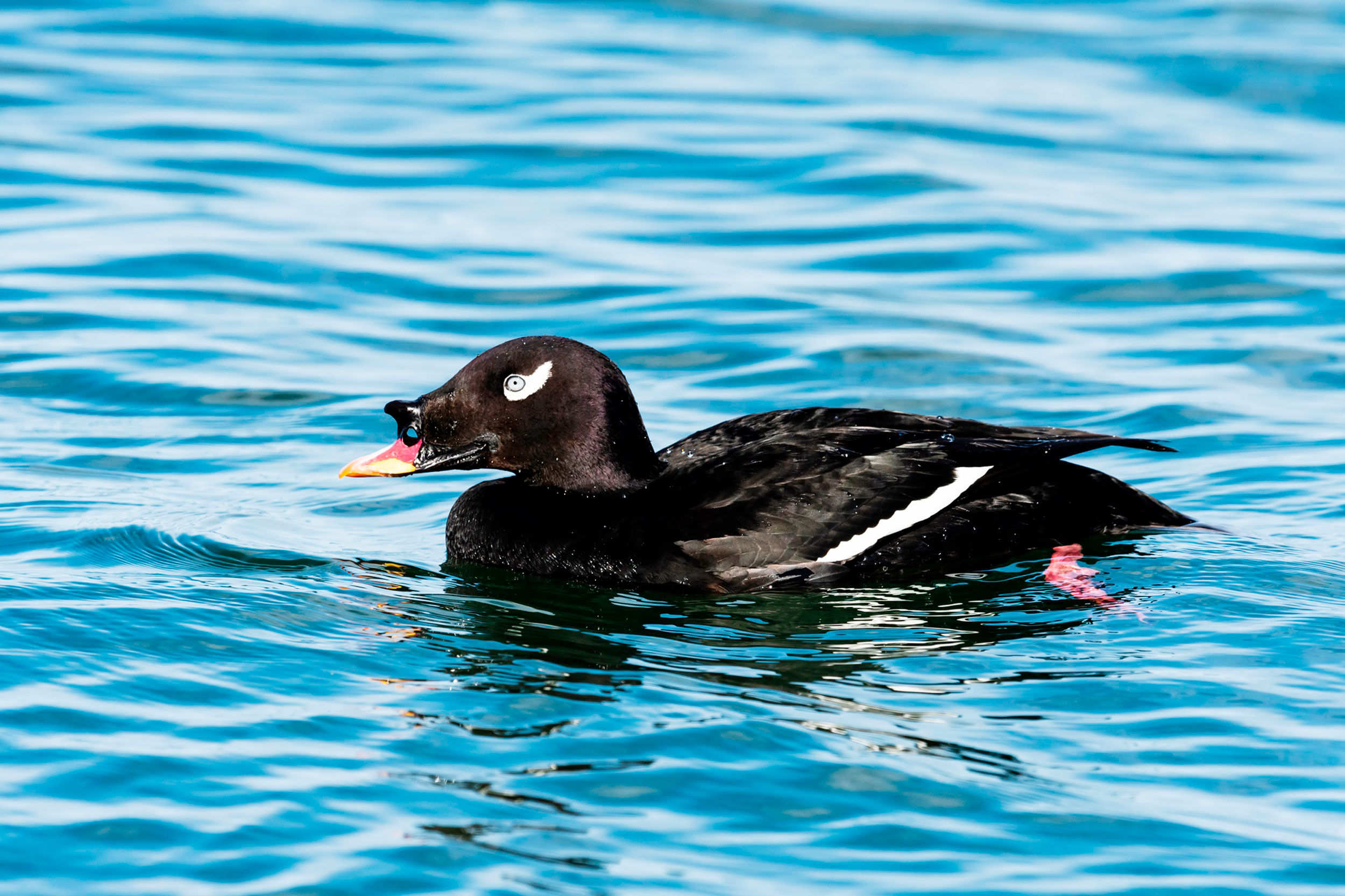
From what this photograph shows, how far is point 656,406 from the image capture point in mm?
8891

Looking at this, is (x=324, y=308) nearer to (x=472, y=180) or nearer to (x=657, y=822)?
(x=472, y=180)

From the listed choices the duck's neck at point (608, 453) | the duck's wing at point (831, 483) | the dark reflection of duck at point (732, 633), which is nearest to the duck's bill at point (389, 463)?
the dark reflection of duck at point (732, 633)

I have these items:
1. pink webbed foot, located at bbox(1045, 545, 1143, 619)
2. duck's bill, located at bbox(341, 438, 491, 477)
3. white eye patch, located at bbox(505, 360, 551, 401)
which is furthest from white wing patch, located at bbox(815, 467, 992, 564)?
duck's bill, located at bbox(341, 438, 491, 477)

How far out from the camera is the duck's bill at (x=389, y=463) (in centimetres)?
655

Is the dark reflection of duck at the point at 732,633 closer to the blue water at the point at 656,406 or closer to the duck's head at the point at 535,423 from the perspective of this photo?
the blue water at the point at 656,406

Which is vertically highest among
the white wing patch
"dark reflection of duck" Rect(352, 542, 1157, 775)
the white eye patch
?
the white eye patch

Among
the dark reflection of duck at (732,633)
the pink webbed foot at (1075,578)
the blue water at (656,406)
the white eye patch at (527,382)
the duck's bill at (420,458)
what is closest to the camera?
the blue water at (656,406)

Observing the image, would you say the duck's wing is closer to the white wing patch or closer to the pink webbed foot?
the white wing patch

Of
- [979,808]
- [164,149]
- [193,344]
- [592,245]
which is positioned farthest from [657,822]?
[164,149]

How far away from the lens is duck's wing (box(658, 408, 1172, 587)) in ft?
19.9

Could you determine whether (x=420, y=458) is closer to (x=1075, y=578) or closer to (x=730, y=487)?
(x=730, y=487)

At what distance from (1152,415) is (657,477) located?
318 centimetres

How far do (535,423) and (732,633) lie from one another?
4.24 feet

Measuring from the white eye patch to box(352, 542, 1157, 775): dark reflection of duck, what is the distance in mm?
644
